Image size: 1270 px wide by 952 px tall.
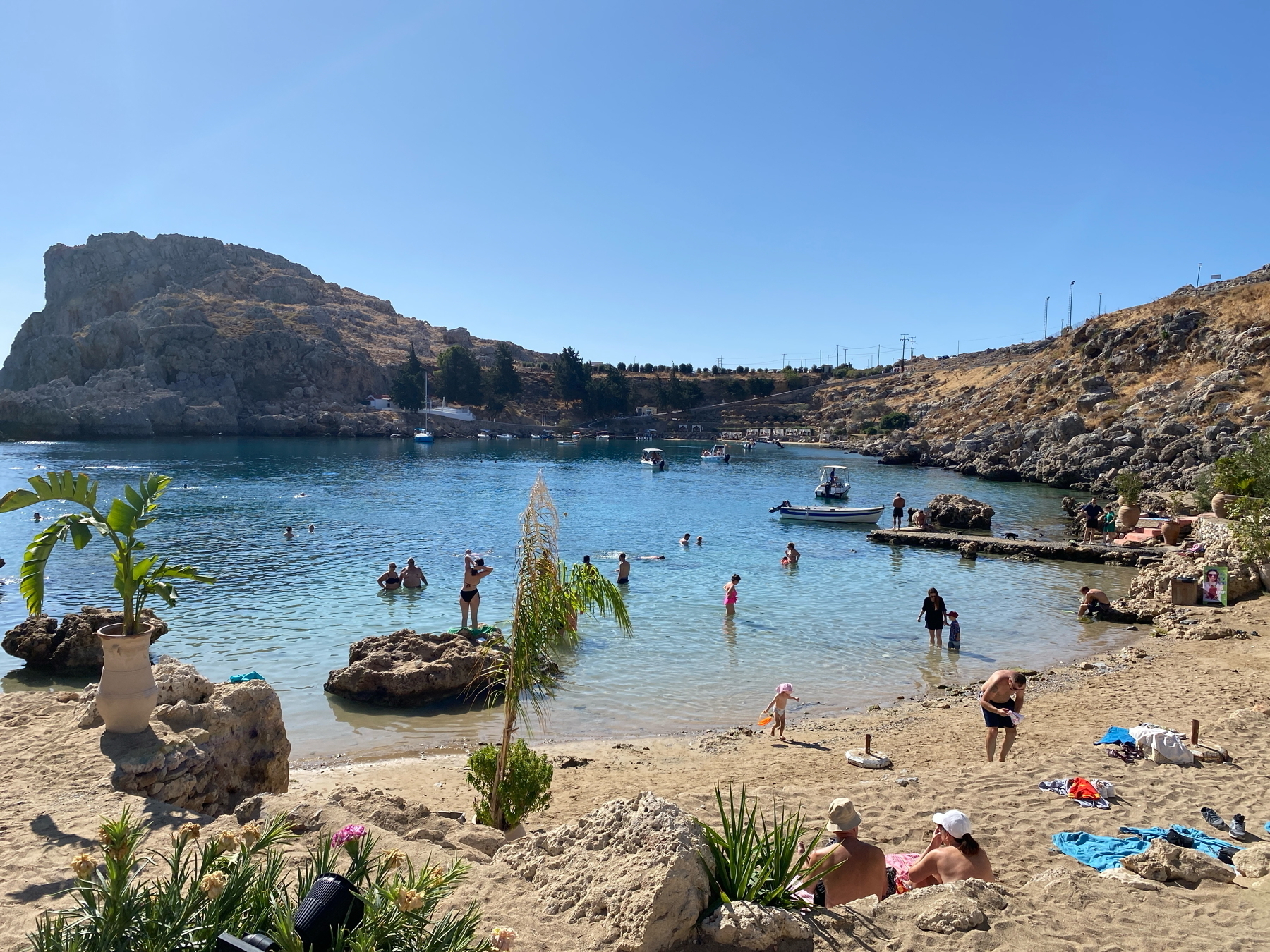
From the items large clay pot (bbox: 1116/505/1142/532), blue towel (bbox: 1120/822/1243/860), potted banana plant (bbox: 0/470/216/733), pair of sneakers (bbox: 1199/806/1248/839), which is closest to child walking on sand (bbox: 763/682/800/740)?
blue towel (bbox: 1120/822/1243/860)

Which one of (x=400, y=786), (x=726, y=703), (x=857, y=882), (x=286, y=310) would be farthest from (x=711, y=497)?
(x=286, y=310)

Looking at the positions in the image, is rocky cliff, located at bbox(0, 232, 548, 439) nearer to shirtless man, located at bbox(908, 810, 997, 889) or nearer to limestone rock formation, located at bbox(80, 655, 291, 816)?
limestone rock formation, located at bbox(80, 655, 291, 816)

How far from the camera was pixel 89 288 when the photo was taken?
15225cm

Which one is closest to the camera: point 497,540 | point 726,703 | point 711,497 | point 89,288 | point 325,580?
point 726,703

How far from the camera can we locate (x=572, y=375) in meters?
133

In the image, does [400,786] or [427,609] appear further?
[427,609]

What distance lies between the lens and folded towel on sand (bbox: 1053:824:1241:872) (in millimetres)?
6867

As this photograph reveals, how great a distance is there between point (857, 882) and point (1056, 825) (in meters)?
2.85

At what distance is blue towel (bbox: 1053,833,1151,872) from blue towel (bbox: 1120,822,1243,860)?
0.16 metres

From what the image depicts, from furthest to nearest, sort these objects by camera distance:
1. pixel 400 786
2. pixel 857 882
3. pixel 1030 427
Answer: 1. pixel 1030 427
2. pixel 400 786
3. pixel 857 882

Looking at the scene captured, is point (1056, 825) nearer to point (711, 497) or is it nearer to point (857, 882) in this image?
point (857, 882)

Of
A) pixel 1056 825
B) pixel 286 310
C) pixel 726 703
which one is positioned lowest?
pixel 726 703

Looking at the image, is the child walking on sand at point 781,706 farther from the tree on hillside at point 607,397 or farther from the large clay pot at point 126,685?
the tree on hillside at point 607,397

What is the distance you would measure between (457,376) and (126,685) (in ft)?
397
